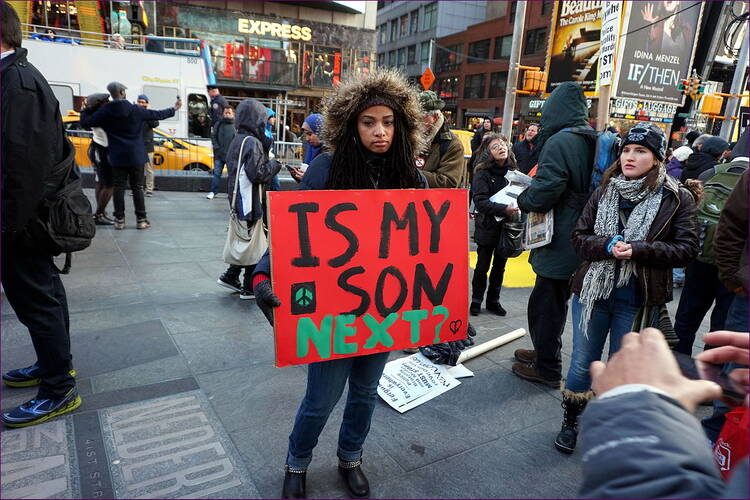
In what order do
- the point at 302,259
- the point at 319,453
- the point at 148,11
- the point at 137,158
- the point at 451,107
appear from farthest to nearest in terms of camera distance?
the point at 451,107 → the point at 148,11 → the point at 137,158 → the point at 319,453 → the point at 302,259

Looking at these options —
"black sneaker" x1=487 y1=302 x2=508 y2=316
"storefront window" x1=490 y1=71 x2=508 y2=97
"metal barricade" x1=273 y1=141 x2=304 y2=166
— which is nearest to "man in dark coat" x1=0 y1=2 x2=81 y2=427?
"black sneaker" x1=487 y1=302 x2=508 y2=316

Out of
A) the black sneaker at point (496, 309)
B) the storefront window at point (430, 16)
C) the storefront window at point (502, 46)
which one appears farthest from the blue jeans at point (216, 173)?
the storefront window at point (430, 16)

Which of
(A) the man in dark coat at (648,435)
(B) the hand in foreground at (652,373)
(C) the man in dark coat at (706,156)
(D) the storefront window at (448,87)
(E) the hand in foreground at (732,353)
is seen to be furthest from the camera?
(D) the storefront window at (448,87)

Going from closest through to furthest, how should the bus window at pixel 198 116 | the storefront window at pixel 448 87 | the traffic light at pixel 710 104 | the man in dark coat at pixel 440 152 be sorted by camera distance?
1. the man in dark coat at pixel 440 152
2. the bus window at pixel 198 116
3. the traffic light at pixel 710 104
4. the storefront window at pixel 448 87

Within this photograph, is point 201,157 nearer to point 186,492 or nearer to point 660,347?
point 186,492

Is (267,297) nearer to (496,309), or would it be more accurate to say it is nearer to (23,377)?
(23,377)

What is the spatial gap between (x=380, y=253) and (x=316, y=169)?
1.59 feet

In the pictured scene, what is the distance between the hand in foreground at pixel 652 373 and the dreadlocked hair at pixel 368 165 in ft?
4.68

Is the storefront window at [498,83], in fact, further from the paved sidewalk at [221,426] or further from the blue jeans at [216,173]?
the paved sidewalk at [221,426]

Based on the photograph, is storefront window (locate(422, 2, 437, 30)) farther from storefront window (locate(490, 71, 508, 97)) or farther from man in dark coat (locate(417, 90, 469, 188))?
man in dark coat (locate(417, 90, 469, 188))

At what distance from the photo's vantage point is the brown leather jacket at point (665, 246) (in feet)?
8.32

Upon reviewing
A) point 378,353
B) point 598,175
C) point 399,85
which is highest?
point 399,85

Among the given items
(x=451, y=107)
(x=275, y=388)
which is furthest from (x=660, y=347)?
(x=451, y=107)

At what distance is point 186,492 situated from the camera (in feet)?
7.52
